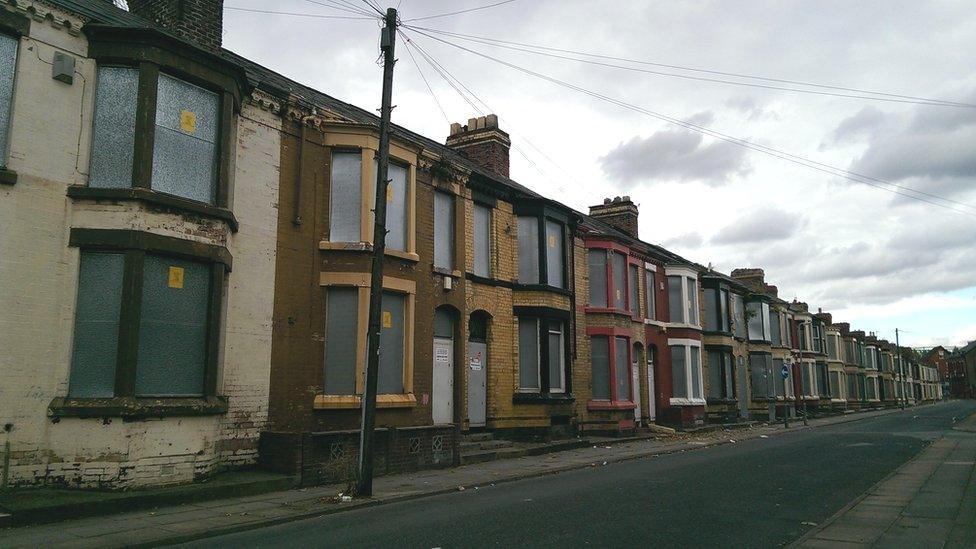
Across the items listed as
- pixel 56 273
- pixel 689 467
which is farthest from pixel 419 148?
pixel 689 467

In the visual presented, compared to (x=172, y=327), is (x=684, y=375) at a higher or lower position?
lower

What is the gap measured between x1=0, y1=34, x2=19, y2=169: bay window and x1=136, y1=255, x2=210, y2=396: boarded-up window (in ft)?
8.78

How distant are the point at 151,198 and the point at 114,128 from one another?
141cm

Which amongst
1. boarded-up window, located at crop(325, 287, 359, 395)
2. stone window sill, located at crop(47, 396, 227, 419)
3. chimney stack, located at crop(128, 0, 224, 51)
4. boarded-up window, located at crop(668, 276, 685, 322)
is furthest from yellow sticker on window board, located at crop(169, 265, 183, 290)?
boarded-up window, located at crop(668, 276, 685, 322)

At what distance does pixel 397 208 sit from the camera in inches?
645

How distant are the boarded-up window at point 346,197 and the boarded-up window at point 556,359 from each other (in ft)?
28.0

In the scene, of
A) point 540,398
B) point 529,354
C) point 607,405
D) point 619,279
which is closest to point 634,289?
point 619,279

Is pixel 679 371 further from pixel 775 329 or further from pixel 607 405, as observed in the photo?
pixel 775 329

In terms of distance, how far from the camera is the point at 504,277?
20.8m

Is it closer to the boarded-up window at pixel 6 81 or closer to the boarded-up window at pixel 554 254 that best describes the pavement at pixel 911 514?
the boarded-up window at pixel 554 254

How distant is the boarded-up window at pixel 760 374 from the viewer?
3953 centimetres

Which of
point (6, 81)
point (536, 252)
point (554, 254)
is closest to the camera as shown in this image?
point (6, 81)

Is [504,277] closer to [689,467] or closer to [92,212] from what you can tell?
[689,467]

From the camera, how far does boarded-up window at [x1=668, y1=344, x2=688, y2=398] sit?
3012 cm
